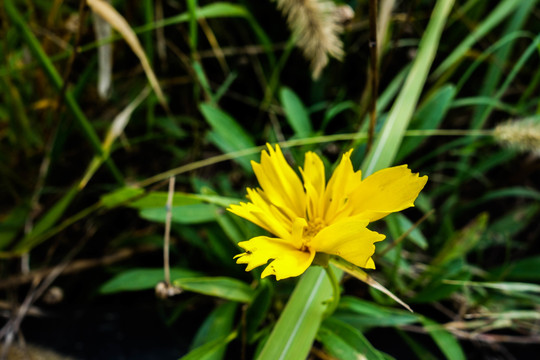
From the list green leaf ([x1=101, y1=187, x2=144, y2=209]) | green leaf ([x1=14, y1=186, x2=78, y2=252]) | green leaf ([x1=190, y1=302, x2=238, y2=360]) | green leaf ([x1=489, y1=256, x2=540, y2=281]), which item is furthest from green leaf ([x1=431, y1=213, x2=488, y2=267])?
green leaf ([x1=14, y1=186, x2=78, y2=252])

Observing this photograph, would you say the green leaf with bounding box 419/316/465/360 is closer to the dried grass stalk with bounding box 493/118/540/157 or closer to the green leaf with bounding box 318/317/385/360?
the green leaf with bounding box 318/317/385/360

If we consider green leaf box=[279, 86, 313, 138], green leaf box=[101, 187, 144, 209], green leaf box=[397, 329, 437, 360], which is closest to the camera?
green leaf box=[101, 187, 144, 209]

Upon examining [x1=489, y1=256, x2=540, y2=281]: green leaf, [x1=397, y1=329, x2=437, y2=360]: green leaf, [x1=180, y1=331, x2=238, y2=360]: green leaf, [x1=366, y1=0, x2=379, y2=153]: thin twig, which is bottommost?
[x1=180, y1=331, x2=238, y2=360]: green leaf

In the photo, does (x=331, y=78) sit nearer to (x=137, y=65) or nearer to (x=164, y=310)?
(x=137, y=65)

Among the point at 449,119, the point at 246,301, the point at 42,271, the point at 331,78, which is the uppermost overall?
the point at 449,119

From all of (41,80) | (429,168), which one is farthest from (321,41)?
(41,80)

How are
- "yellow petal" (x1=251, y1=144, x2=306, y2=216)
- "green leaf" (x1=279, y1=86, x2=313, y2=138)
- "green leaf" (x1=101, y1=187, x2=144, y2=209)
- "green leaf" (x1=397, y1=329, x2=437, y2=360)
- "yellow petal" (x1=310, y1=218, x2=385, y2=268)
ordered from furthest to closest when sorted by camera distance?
"green leaf" (x1=279, y1=86, x2=313, y2=138) → "green leaf" (x1=397, y1=329, x2=437, y2=360) → "green leaf" (x1=101, y1=187, x2=144, y2=209) → "yellow petal" (x1=251, y1=144, x2=306, y2=216) → "yellow petal" (x1=310, y1=218, x2=385, y2=268)

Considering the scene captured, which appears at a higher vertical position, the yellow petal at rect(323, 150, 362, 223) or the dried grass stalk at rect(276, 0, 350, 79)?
the dried grass stalk at rect(276, 0, 350, 79)

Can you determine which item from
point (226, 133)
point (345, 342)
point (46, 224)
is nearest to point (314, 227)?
point (345, 342)

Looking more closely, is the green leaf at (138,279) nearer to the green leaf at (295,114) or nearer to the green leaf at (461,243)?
the green leaf at (295,114)
